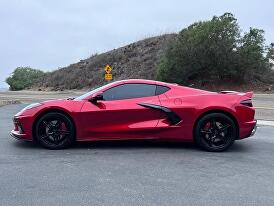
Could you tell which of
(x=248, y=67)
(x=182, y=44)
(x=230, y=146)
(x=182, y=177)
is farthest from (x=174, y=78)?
(x=182, y=177)

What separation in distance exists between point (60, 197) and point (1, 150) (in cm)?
295

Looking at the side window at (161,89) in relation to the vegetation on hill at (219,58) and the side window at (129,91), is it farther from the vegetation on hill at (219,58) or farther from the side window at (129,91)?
the vegetation on hill at (219,58)

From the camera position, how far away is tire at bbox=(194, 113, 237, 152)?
755 cm

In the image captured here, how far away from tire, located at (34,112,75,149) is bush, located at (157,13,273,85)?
2297 centimetres

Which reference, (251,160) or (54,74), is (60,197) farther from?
(54,74)

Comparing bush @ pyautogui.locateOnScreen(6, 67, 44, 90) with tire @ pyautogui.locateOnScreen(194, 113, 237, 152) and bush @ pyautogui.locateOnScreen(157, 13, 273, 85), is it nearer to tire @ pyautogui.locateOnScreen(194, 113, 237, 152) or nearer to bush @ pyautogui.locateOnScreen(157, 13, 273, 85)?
bush @ pyautogui.locateOnScreen(157, 13, 273, 85)

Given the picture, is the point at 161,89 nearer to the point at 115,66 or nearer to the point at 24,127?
the point at 24,127

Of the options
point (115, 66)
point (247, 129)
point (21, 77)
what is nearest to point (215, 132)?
point (247, 129)

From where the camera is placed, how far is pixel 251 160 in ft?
23.2

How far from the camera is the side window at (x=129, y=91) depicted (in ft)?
25.2

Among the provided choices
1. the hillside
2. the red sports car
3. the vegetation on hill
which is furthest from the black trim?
the hillside

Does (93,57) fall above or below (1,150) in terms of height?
above

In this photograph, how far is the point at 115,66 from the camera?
47.9 m

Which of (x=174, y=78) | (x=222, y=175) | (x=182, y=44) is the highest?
(x=182, y=44)
